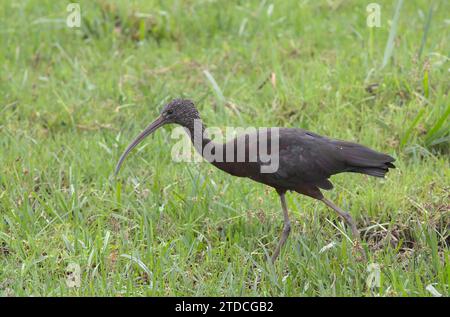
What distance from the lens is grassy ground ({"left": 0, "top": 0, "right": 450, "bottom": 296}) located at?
606 centimetres

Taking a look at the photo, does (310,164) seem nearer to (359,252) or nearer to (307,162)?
(307,162)

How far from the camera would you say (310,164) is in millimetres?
6383

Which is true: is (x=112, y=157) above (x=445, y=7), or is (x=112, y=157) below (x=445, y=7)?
below

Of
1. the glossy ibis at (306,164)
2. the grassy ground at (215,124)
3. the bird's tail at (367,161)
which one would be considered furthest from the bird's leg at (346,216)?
the bird's tail at (367,161)

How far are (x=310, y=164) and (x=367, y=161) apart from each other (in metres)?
0.40

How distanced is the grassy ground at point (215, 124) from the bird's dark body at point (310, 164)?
420 mm

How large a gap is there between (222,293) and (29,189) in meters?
2.26

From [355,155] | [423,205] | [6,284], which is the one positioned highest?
[355,155]

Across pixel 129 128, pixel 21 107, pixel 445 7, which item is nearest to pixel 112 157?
pixel 129 128

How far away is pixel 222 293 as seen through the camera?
228 inches

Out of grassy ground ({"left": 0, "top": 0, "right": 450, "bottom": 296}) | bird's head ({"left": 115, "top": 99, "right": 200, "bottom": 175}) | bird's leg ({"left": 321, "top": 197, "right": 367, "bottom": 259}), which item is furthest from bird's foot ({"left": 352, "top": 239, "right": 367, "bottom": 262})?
bird's head ({"left": 115, "top": 99, "right": 200, "bottom": 175})

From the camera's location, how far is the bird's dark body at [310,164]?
635 cm

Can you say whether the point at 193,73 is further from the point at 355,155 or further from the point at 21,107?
the point at 355,155
